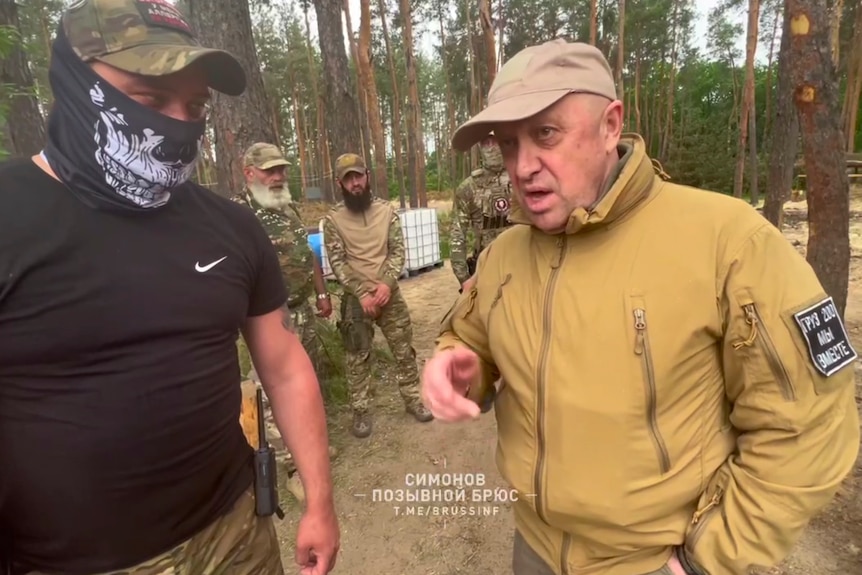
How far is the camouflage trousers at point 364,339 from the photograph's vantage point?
4715 mm

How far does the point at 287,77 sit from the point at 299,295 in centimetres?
2918

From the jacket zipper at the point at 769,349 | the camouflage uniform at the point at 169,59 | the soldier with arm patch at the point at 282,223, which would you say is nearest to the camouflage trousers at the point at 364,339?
the soldier with arm patch at the point at 282,223

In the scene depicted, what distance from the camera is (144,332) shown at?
4.17 ft

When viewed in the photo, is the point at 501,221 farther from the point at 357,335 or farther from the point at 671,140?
the point at 671,140

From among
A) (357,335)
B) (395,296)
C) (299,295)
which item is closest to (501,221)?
(395,296)

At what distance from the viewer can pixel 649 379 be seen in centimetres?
118

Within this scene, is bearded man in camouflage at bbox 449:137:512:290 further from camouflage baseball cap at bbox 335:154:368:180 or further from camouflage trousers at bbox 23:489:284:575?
camouflage trousers at bbox 23:489:284:575

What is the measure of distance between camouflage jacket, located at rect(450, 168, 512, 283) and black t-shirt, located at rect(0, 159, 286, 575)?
3887 mm

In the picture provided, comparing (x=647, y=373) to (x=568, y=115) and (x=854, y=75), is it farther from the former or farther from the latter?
(x=854, y=75)

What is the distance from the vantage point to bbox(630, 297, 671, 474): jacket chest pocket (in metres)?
1.17

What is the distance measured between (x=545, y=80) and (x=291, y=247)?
327cm

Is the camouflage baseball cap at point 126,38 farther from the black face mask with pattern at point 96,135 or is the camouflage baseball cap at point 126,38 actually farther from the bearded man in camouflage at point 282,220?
the bearded man in camouflage at point 282,220

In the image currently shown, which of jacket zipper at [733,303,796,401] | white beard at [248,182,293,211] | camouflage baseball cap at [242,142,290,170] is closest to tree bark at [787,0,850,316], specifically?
jacket zipper at [733,303,796,401]

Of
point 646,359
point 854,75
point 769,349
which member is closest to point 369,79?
point 646,359
